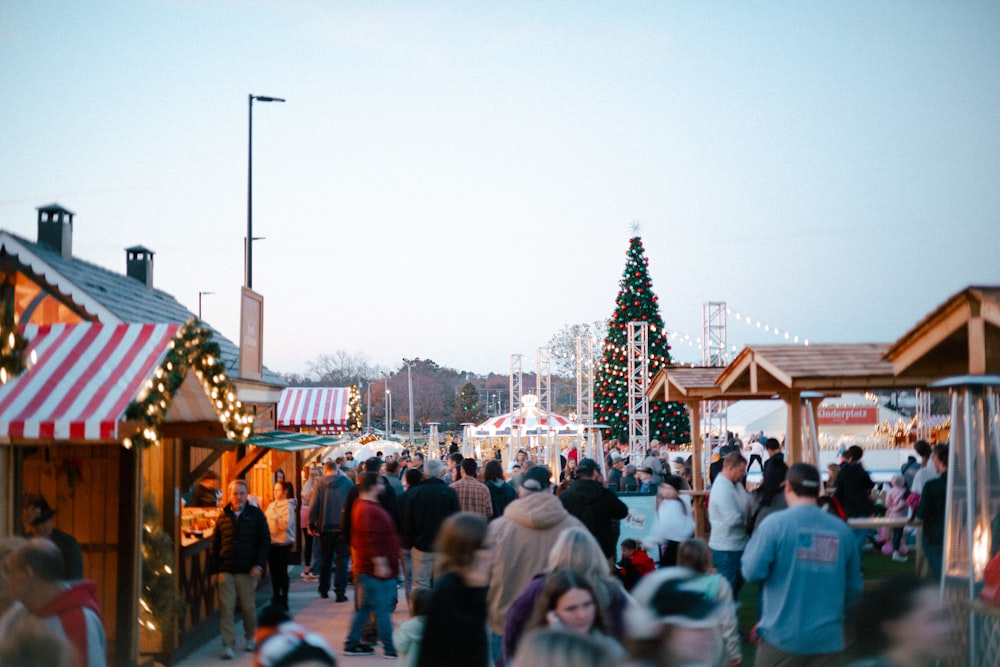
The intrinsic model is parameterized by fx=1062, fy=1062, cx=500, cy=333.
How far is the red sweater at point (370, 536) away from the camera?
33.1 feet

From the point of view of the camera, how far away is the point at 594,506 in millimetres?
9836

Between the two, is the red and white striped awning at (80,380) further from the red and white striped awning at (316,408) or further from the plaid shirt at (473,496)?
the red and white striped awning at (316,408)

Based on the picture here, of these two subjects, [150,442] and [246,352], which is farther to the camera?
[246,352]

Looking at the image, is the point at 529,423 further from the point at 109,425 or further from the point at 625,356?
the point at 109,425

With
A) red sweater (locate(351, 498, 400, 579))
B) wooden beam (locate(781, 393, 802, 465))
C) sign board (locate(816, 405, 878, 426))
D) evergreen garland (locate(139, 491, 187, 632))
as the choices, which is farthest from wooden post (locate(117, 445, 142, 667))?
sign board (locate(816, 405, 878, 426))

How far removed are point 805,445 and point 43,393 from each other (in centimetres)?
1335

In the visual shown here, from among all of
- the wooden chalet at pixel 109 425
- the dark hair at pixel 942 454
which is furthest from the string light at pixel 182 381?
the dark hair at pixel 942 454

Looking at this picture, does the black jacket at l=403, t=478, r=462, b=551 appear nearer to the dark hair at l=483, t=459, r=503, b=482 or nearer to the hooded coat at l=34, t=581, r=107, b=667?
the dark hair at l=483, t=459, r=503, b=482

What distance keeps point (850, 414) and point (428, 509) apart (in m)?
42.5

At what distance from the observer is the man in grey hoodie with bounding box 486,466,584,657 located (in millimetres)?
6754

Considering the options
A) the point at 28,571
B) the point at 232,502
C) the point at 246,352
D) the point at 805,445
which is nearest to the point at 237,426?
the point at 232,502

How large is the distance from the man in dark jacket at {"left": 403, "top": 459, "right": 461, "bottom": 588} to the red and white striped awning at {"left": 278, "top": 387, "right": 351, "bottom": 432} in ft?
64.8

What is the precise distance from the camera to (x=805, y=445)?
713 inches

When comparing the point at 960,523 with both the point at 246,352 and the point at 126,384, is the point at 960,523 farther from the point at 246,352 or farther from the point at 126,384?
the point at 246,352
